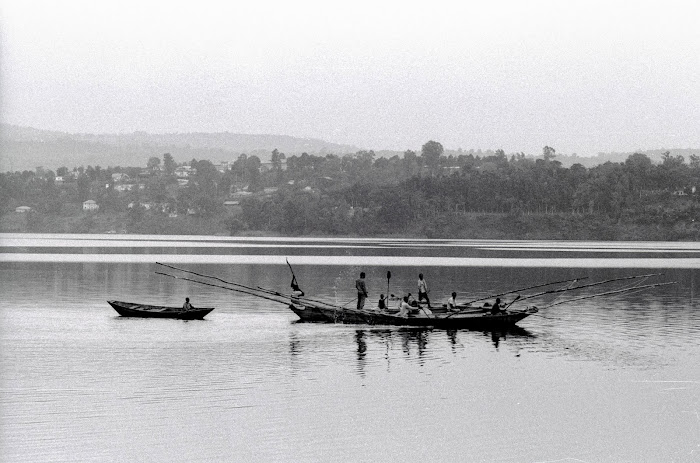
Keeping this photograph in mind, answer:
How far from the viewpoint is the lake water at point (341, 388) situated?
22062 mm

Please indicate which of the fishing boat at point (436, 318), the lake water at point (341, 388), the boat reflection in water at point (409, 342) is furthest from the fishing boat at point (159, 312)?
the boat reflection in water at point (409, 342)

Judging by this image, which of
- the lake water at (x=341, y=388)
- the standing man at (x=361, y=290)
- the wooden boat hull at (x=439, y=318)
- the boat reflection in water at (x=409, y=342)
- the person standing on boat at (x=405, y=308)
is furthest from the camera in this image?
the standing man at (x=361, y=290)

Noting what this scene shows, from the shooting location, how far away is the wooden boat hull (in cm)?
4222

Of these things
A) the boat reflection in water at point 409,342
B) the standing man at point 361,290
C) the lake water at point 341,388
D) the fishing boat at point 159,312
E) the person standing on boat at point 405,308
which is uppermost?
the standing man at point 361,290

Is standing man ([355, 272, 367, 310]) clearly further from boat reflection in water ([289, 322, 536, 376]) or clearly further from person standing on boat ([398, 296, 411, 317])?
boat reflection in water ([289, 322, 536, 376])

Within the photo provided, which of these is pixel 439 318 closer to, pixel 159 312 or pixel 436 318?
pixel 436 318

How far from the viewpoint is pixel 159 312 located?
46031mm

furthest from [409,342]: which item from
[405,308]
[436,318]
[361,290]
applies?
[361,290]

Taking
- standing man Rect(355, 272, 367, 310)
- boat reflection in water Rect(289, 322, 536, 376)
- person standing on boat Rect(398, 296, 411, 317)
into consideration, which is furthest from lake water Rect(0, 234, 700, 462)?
standing man Rect(355, 272, 367, 310)

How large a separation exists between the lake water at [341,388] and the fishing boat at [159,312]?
470mm

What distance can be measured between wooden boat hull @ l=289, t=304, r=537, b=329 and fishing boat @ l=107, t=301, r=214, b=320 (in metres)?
6.12

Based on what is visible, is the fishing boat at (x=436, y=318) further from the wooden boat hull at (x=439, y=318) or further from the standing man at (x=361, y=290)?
the standing man at (x=361, y=290)

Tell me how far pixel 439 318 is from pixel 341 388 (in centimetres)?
1438

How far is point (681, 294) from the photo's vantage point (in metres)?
64.4
